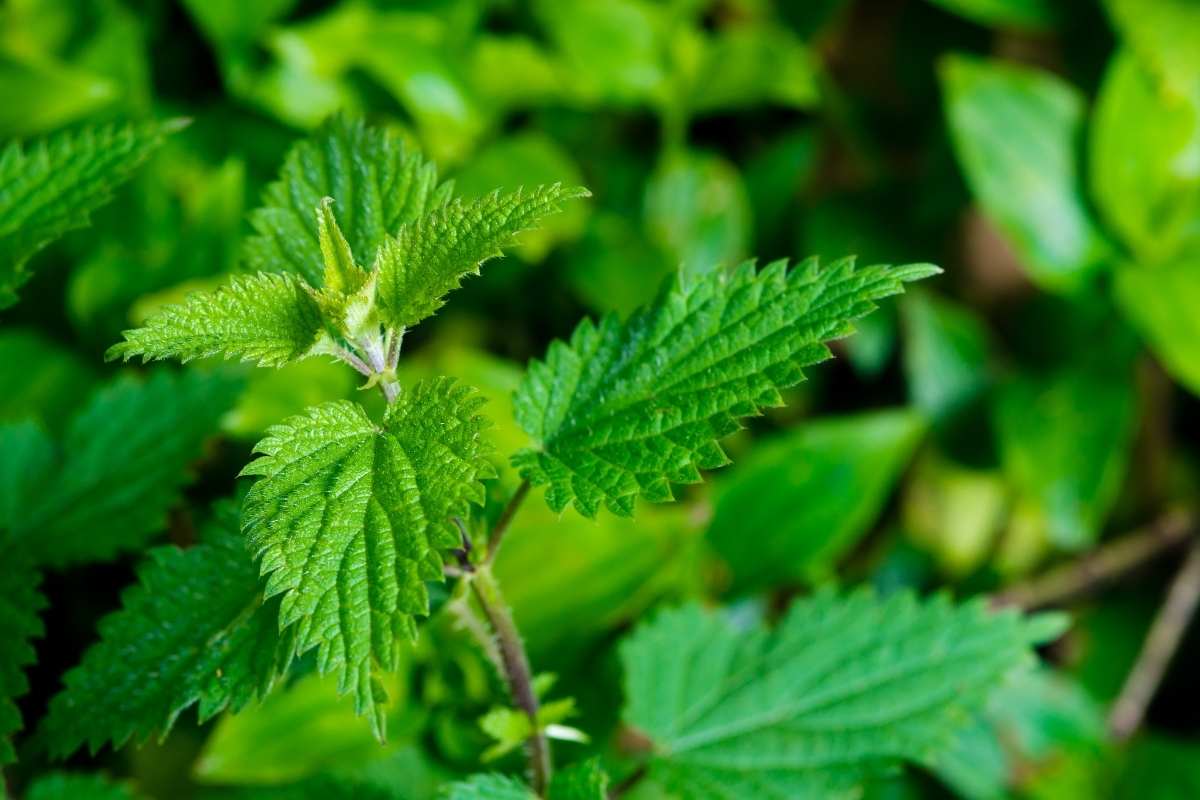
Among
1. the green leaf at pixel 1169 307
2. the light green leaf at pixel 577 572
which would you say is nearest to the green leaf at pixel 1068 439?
the green leaf at pixel 1169 307

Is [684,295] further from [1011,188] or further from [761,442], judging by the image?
[1011,188]

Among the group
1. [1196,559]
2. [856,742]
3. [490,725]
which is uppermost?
[490,725]

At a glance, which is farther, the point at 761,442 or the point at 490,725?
the point at 761,442

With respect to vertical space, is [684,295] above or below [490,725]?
above

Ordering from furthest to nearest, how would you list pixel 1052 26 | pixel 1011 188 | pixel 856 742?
pixel 1052 26 → pixel 1011 188 → pixel 856 742

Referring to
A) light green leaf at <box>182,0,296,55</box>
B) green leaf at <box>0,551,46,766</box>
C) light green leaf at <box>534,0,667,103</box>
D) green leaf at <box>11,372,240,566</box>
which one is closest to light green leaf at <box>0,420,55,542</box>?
green leaf at <box>11,372,240,566</box>

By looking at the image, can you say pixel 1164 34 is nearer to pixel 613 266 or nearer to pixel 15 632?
pixel 613 266

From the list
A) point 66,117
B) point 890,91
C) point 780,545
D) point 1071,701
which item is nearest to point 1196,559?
point 1071,701

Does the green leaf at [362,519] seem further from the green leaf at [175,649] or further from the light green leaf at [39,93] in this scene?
the light green leaf at [39,93]
